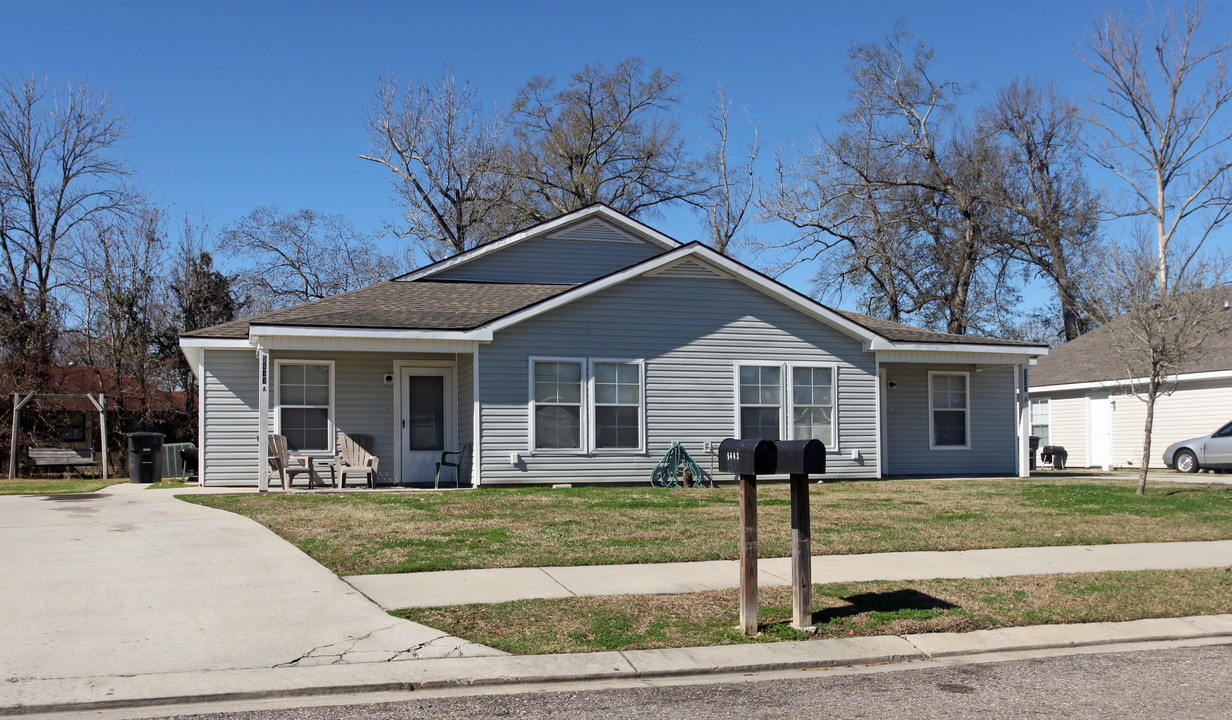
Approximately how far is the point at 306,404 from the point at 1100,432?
21414 millimetres

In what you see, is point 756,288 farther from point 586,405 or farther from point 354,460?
point 354,460

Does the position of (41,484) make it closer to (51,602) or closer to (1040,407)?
(51,602)

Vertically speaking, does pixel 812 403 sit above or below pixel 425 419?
above

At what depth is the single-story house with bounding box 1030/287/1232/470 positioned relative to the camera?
2500 cm

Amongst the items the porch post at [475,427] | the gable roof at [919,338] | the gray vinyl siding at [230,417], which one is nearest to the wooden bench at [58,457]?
the gray vinyl siding at [230,417]

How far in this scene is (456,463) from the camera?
17.5 m

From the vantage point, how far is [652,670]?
6.16m

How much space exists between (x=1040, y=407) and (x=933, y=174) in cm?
1161

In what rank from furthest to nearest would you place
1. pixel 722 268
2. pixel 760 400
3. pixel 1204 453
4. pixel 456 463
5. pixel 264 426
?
pixel 1204 453
pixel 760 400
pixel 722 268
pixel 456 463
pixel 264 426

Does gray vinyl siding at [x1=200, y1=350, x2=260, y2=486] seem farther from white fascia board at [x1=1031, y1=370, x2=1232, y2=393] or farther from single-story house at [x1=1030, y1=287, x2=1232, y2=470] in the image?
single-story house at [x1=1030, y1=287, x2=1232, y2=470]

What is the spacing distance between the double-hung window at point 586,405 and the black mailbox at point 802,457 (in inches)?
408

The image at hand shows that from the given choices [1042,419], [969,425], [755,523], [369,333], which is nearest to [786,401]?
[969,425]

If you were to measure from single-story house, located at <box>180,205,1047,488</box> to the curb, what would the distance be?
10296 millimetres

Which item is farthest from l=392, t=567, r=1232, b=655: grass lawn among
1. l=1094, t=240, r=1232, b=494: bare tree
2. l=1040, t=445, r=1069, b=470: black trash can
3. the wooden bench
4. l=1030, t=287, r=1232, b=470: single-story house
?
the wooden bench
